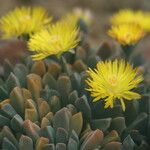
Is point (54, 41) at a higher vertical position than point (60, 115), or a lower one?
higher

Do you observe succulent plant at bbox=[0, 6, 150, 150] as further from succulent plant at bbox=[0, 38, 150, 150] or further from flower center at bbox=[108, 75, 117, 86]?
flower center at bbox=[108, 75, 117, 86]

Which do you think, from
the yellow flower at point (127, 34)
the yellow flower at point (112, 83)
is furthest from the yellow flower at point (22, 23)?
the yellow flower at point (112, 83)

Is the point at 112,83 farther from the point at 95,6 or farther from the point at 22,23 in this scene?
the point at 95,6

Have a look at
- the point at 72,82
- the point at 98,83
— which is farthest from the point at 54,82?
the point at 98,83

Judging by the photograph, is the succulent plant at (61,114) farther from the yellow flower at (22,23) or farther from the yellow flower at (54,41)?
the yellow flower at (22,23)

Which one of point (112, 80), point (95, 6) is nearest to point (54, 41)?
point (112, 80)

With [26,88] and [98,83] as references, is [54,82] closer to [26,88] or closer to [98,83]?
[26,88]

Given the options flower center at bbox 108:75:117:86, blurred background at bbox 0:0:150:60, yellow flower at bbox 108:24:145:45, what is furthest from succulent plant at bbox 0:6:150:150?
blurred background at bbox 0:0:150:60

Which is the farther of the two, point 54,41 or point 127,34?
point 127,34

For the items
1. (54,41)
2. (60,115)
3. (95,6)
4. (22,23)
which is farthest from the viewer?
(95,6)
